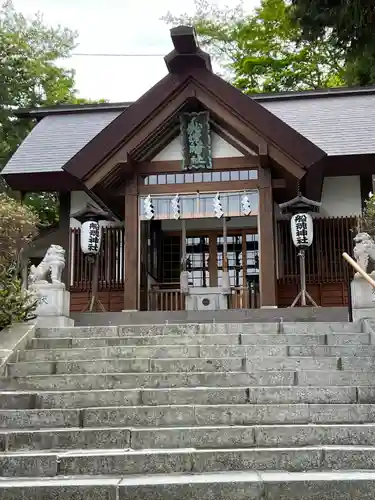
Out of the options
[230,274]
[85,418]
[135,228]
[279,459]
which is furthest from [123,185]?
[279,459]

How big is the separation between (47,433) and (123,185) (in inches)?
327

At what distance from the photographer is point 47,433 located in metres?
5.46

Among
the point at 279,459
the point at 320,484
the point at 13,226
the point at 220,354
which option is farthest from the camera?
the point at 13,226

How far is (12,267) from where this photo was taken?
982 centimetres

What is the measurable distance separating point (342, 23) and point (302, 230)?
4.86 m

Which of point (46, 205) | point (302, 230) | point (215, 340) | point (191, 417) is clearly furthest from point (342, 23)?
point (46, 205)

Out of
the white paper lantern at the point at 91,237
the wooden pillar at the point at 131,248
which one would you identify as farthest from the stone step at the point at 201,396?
the white paper lantern at the point at 91,237

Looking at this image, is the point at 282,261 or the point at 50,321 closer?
the point at 50,321

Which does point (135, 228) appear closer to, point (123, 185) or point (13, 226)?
point (123, 185)

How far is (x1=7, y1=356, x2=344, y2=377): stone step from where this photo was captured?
7.03m

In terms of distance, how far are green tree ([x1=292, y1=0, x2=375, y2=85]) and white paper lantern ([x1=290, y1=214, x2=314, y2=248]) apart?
177 inches

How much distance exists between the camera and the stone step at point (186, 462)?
16.0 ft

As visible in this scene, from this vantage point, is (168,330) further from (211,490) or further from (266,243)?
(211,490)

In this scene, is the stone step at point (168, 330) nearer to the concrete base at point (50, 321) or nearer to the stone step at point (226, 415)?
the concrete base at point (50, 321)
